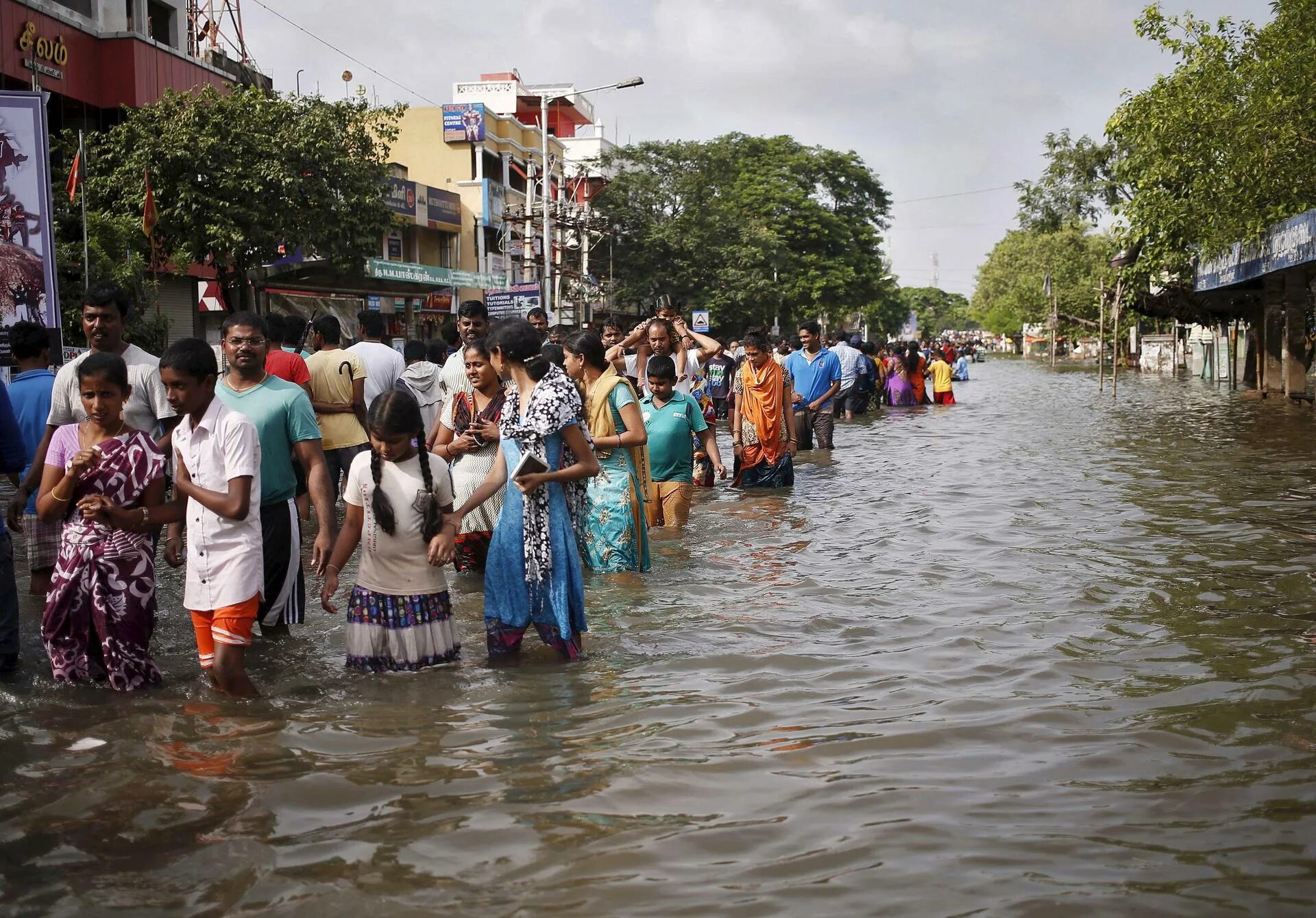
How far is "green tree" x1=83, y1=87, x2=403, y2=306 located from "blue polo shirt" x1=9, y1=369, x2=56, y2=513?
53.7 feet

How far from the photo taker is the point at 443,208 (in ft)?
149

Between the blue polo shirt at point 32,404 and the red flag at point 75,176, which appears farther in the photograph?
the red flag at point 75,176

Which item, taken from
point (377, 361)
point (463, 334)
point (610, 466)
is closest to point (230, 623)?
point (610, 466)

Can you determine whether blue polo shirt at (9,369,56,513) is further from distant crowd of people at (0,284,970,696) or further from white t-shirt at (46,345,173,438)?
white t-shirt at (46,345,173,438)

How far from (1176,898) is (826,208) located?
202 ft

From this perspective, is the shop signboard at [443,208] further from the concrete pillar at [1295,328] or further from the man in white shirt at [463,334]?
the man in white shirt at [463,334]

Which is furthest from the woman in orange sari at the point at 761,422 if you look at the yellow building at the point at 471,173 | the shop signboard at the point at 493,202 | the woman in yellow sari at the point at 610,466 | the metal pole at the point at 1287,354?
the shop signboard at the point at 493,202

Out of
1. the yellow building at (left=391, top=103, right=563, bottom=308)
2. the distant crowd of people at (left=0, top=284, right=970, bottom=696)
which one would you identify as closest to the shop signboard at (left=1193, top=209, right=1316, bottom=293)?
the distant crowd of people at (left=0, top=284, right=970, bottom=696)

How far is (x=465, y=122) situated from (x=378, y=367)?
4122 centimetres

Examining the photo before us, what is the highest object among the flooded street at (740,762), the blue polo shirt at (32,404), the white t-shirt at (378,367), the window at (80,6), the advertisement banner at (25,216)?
the window at (80,6)

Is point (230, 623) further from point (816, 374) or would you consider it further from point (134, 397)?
point (816, 374)

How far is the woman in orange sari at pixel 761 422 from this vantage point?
12.0 metres

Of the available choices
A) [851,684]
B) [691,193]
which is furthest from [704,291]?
[851,684]

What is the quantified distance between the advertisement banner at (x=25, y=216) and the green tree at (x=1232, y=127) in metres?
15.3
